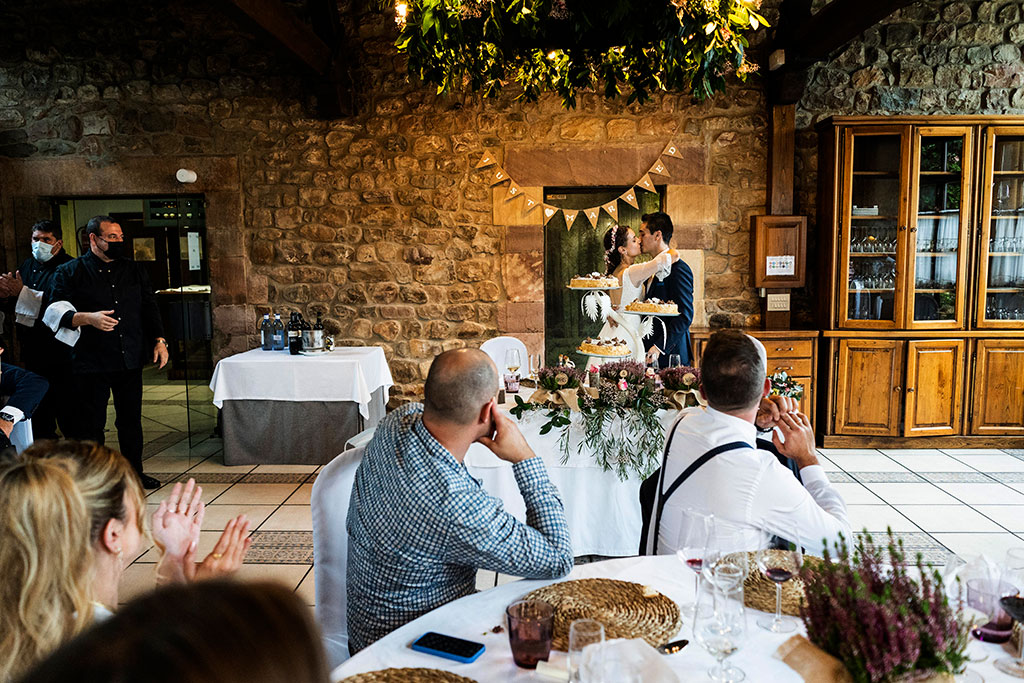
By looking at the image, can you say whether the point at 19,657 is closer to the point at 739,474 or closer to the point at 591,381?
the point at 739,474

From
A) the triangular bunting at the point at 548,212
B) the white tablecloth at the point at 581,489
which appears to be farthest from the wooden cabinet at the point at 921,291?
the white tablecloth at the point at 581,489

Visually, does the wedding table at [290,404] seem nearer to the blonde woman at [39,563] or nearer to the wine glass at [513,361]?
the wine glass at [513,361]

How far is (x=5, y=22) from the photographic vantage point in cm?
608

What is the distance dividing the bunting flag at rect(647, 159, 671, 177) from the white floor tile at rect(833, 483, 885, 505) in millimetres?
2808

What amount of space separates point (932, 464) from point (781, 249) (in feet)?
6.48

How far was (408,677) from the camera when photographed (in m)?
1.27

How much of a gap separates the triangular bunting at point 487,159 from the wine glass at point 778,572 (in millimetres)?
4826

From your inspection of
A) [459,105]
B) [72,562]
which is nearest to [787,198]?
[459,105]

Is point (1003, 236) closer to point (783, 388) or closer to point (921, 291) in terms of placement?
point (921, 291)

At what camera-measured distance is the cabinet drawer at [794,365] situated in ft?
18.6

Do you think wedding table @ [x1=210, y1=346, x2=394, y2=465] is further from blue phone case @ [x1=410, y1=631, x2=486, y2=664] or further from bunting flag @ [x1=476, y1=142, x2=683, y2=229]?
blue phone case @ [x1=410, y1=631, x2=486, y2=664]

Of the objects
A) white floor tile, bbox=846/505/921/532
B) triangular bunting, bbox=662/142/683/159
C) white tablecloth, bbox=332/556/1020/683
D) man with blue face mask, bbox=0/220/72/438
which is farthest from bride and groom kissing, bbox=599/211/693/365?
man with blue face mask, bbox=0/220/72/438

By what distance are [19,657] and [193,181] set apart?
5.71m

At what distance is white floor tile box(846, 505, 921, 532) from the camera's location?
12.9 ft
